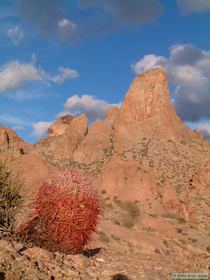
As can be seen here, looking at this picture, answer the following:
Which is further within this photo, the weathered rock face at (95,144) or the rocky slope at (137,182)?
the weathered rock face at (95,144)

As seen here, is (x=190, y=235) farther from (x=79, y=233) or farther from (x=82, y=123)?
(x=82, y=123)

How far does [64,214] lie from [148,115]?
60.7m

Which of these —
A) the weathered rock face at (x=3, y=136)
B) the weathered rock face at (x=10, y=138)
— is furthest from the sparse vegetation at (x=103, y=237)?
the weathered rock face at (x=3, y=136)

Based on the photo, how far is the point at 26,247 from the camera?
10.2 meters

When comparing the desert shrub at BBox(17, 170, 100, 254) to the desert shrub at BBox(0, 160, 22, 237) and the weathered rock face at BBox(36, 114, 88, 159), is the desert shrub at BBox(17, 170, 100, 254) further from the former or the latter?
the weathered rock face at BBox(36, 114, 88, 159)

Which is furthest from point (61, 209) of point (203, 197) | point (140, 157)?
point (140, 157)

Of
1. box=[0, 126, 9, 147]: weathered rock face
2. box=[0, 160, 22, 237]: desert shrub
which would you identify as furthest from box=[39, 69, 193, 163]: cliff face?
box=[0, 160, 22, 237]: desert shrub

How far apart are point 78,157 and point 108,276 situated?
185 feet

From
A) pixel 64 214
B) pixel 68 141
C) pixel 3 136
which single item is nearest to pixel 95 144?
pixel 68 141

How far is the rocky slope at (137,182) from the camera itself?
11.9 meters

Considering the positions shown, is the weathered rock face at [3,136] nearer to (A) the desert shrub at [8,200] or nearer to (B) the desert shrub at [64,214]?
(A) the desert shrub at [8,200]

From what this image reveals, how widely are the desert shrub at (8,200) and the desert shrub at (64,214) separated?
A: 51cm

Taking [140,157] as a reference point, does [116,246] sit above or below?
below

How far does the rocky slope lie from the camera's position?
11.9 m
